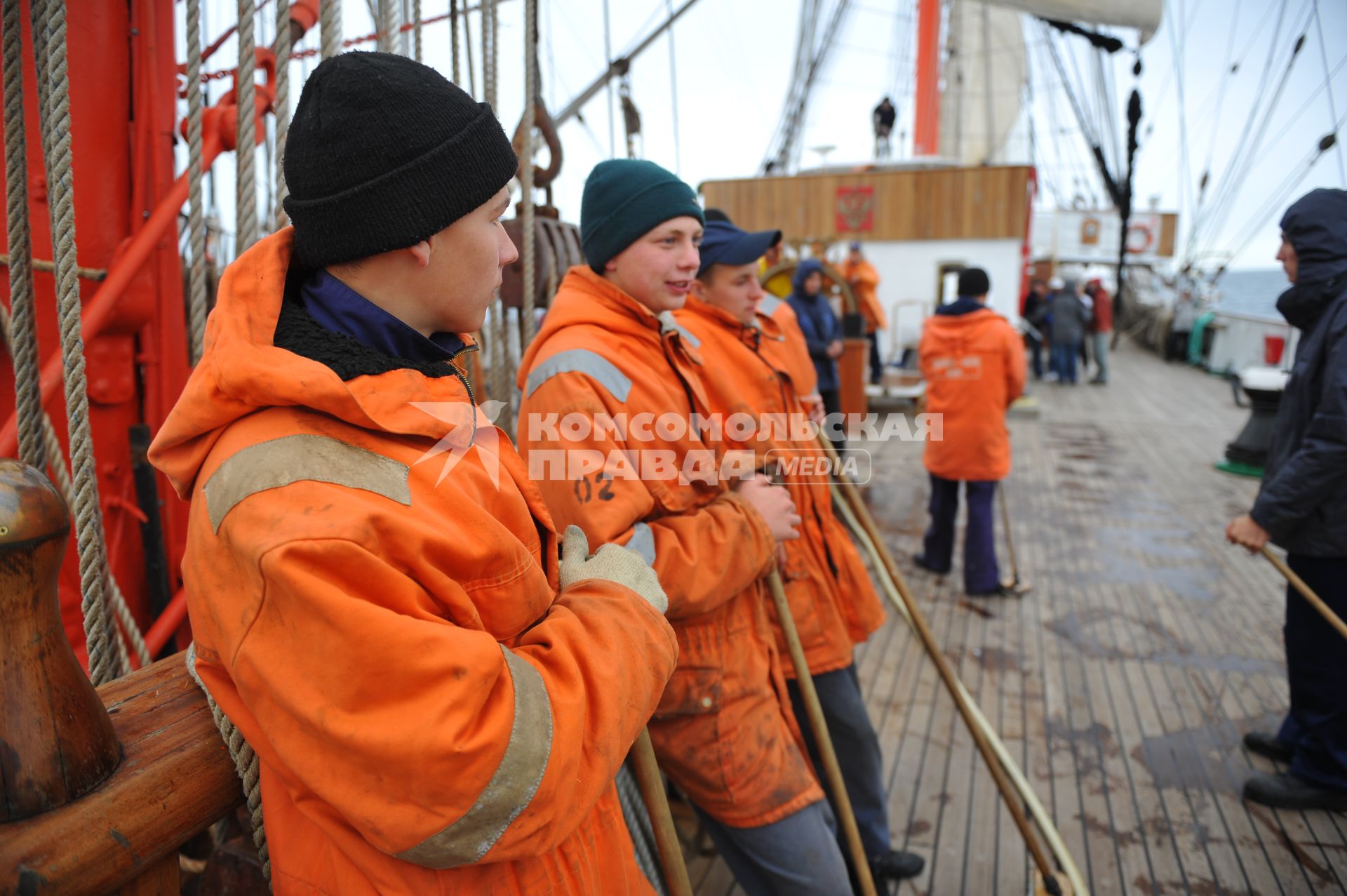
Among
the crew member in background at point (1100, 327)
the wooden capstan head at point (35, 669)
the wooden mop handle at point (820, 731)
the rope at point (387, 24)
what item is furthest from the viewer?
the crew member in background at point (1100, 327)

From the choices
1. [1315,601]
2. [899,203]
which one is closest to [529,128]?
[1315,601]

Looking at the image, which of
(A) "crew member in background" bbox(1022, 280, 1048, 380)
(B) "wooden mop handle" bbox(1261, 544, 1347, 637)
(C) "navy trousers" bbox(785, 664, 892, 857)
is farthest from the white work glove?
(A) "crew member in background" bbox(1022, 280, 1048, 380)

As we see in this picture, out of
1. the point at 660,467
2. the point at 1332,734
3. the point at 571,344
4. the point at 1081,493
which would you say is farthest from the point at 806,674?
the point at 1081,493

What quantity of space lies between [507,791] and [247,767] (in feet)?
1.30

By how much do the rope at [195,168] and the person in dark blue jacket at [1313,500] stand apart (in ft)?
10.6

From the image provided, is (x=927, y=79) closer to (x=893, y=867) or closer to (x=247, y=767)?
(x=893, y=867)

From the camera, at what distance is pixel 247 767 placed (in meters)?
1.06

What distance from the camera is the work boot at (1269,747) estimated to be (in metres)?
3.10

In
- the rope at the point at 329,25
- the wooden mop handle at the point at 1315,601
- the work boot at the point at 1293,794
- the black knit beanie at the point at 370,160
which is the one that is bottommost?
the work boot at the point at 1293,794

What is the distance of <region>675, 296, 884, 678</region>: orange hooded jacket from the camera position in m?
2.18

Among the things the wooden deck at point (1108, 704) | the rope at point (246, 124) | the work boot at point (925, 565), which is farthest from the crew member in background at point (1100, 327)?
the rope at point (246, 124)

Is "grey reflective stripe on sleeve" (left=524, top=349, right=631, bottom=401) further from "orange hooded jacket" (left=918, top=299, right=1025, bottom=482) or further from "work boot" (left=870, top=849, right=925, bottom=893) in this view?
"orange hooded jacket" (left=918, top=299, right=1025, bottom=482)

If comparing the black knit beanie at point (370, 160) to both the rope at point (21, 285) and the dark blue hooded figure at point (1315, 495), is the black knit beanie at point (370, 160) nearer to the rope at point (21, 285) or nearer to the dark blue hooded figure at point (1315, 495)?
the rope at point (21, 285)

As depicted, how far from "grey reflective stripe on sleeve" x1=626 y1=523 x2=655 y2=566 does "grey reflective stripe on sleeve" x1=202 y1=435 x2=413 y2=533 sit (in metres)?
0.72
